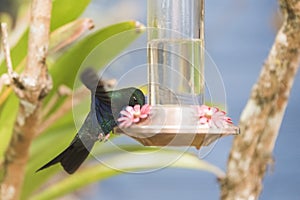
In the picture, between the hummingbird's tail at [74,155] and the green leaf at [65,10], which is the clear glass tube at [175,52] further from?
the green leaf at [65,10]

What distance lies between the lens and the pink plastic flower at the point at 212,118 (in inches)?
47.2

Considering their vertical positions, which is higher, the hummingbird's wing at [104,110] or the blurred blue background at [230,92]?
the hummingbird's wing at [104,110]

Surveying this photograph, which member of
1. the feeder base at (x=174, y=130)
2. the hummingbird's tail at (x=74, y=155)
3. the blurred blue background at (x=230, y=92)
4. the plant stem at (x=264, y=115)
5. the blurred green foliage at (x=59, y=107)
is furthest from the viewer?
the blurred blue background at (x=230, y=92)

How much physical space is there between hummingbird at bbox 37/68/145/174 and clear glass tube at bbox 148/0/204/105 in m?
0.15

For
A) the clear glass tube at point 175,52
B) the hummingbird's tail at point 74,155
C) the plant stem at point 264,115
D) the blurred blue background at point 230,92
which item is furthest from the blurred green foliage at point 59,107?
the blurred blue background at point 230,92

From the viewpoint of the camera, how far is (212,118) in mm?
1220

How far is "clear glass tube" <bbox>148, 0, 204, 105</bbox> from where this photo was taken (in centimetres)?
140

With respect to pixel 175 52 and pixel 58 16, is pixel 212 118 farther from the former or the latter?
pixel 58 16

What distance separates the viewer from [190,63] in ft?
4.78

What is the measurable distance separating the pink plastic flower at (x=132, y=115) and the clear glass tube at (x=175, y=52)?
174 mm

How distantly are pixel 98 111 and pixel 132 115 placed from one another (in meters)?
0.11

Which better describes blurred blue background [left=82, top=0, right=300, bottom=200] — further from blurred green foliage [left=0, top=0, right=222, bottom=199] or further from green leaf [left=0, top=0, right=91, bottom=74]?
green leaf [left=0, top=0, right=91, bottom=74]

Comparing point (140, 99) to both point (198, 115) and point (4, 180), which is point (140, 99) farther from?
point (4, 180)

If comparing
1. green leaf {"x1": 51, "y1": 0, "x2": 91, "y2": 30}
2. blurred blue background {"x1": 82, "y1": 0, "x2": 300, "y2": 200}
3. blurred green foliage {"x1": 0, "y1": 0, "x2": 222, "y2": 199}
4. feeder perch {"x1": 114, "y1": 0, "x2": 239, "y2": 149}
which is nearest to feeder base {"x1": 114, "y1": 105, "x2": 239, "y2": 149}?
feeder perch {"x1": 114, "y1": 0, "x2": 239, "y2": 149}
